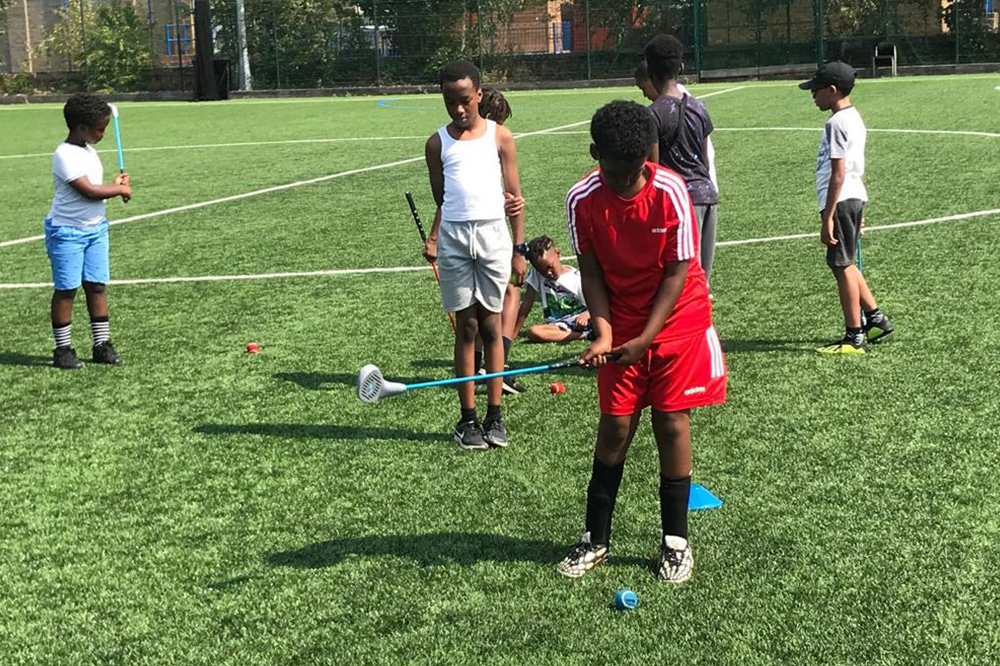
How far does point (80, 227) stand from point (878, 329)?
5749 mm

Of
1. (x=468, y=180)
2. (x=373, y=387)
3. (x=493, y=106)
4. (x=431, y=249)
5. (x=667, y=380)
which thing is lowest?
(x=373, y=387)

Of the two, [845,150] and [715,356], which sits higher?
[845,150]

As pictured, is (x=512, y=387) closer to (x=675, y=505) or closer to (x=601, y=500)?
(x=601, y=500)

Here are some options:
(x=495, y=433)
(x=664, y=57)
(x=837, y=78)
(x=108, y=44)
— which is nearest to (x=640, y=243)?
(x=495, y=433)

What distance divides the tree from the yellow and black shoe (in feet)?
136

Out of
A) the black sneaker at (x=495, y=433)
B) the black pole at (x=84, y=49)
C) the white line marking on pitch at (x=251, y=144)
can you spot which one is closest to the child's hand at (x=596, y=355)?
the black sneaker at (x=495, y=433)

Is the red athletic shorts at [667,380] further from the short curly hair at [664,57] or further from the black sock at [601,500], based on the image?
the short curly hair at [664,57]

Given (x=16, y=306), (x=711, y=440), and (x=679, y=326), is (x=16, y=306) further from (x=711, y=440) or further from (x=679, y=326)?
(x=679, y=326)

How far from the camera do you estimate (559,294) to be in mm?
9188

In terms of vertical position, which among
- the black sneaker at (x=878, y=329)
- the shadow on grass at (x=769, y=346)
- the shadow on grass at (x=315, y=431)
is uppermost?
the black sneaker at (x=878, y=329)

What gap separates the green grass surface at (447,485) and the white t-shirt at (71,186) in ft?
3.53

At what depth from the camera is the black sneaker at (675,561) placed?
4934 millimetres

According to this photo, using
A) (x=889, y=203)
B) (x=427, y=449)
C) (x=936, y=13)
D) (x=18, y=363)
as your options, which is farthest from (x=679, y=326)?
(x=936, y=13)

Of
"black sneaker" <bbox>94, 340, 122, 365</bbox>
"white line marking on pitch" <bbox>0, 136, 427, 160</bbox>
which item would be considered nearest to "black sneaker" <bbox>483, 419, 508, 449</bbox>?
"black sneaker" <bbox>94, 340, 122, 365</bbox>
